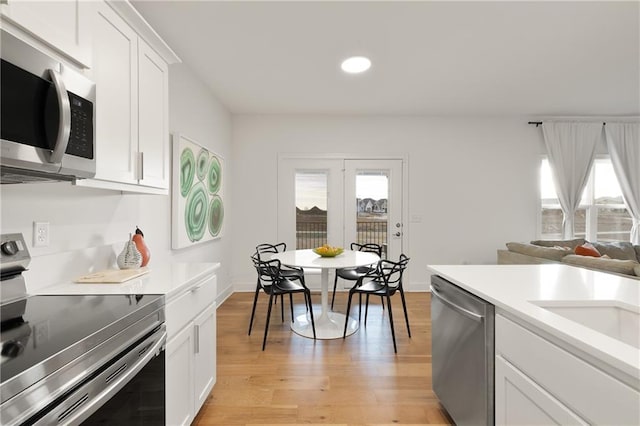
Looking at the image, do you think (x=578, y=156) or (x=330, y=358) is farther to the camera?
(x=578, y=156)

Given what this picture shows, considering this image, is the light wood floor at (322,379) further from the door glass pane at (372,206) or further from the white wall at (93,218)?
the door glass pane at (372,206)

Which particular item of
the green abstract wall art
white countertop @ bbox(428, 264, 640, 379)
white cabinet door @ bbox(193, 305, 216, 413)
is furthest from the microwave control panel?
white countertop @ bbox(428, 264, 640, 379)

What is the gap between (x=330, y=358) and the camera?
2588mm

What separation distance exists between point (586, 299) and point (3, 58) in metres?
2.24

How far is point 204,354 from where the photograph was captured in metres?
1.85

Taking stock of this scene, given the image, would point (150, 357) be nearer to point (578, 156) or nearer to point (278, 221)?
point (278, 221)

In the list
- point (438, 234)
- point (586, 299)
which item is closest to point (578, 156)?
point (438, 234)

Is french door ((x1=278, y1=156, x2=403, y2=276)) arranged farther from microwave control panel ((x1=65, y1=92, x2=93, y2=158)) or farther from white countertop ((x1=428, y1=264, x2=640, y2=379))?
microwave control panel ((x1=65, y1=92, x2=93, y2=158))

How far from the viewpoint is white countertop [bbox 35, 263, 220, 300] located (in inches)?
55.2

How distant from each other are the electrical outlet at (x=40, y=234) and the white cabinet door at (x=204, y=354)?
0.80 metres

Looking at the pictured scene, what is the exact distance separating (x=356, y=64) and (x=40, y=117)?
2.61 meters

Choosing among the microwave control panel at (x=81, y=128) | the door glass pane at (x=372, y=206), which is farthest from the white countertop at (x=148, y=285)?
the door glass pane at (x=372, y=206)

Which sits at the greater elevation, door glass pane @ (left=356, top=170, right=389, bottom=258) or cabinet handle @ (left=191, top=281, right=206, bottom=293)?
door glass pane @ (left=356, top=170, right=389, bottom=258)

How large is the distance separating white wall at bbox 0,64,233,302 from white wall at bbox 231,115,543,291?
131 cm
